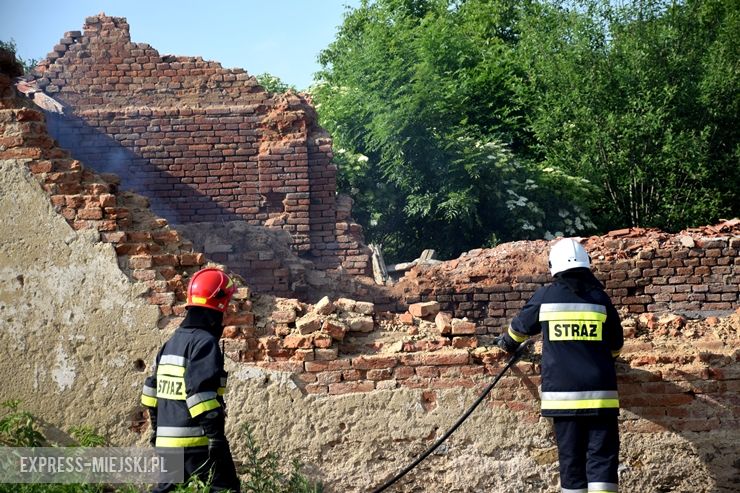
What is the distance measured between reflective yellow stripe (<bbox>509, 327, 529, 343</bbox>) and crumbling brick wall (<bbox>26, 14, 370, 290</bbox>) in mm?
4691

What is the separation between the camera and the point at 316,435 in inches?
221

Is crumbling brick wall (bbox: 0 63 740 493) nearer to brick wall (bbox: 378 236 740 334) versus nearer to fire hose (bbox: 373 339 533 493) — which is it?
fire hose (bbox: 373 339 533 493)

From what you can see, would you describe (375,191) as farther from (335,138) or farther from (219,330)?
(219,330)

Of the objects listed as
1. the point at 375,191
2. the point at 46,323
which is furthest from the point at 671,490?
the point at 375,191

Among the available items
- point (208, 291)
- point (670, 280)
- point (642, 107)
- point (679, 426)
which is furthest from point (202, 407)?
point (642, 107)

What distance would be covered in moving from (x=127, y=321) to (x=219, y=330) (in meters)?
1.24

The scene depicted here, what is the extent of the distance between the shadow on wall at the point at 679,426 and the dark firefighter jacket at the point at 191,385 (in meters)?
Result: 2.81

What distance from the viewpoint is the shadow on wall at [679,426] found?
18.9ft

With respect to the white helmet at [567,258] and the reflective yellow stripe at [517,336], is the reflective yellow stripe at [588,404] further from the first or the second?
the white helmet at [567,258]

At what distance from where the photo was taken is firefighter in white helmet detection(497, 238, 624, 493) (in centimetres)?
502

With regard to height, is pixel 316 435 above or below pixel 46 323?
below

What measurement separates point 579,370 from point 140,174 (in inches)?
261

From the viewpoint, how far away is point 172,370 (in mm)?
4605

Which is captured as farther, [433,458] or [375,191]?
[375,191]
